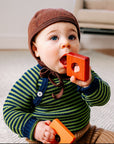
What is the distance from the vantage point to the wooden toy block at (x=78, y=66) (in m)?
0.42

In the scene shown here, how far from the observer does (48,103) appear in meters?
0.53

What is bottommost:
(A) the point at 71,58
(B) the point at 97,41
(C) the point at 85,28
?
(B) the point at 97,41

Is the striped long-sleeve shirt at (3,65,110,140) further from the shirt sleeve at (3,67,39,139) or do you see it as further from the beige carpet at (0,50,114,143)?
the beige carpet at (0,50,114,143)

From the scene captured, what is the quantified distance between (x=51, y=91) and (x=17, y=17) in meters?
1.60

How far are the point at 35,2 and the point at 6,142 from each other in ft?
5.06

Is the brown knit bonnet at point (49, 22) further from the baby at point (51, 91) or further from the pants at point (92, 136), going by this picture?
the pants at point (92, 136)

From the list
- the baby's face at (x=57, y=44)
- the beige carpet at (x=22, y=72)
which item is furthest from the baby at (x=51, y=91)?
the beige carpet at (x=22, y=72)

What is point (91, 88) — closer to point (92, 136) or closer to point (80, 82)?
point (80, 82)

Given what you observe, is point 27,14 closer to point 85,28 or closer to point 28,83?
point 85,28

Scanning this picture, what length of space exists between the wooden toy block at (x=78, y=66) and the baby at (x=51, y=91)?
0.03 metres

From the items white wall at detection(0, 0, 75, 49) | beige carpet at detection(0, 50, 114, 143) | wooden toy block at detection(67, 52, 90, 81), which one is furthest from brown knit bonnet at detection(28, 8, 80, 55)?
white wall at detection(0, 0, 75, 49)

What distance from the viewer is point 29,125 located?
0.50 meters

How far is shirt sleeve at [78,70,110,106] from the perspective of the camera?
1.66ft

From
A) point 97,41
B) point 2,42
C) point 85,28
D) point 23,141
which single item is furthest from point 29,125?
point 97,41
